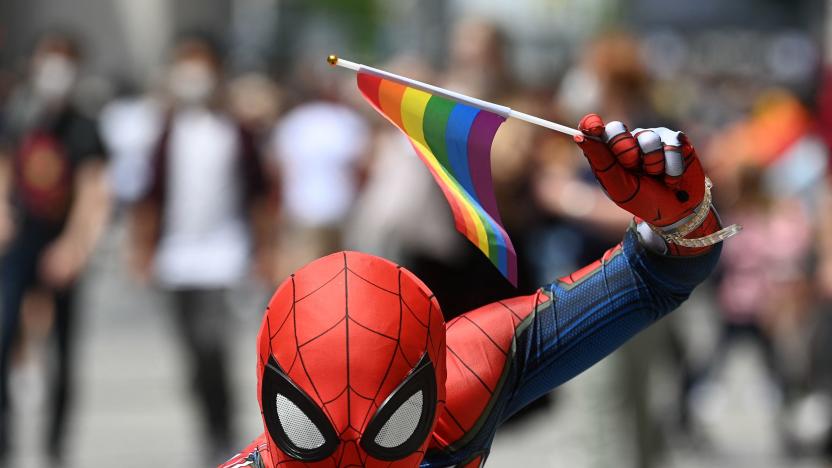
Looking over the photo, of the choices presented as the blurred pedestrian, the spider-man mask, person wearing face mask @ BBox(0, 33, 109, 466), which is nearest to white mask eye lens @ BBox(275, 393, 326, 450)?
the spider-man mask

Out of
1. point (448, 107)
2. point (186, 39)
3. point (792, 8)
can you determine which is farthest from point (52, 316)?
point (792, 8)

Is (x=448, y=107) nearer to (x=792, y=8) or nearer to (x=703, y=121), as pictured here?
(x=703, y=121)

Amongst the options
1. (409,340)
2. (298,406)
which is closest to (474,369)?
(409,340)

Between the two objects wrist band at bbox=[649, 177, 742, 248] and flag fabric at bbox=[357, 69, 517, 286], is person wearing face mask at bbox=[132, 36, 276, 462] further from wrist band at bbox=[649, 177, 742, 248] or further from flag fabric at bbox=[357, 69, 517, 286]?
wrist band at bbox=[649, 177, 742, 248]

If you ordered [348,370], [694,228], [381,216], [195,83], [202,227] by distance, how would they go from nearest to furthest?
1. [348,370]
2. [694,228]
3. [381,216]
4. [202,227]
5. [195,83]

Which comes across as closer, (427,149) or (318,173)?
(427,149)

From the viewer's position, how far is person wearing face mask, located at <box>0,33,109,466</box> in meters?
7.26

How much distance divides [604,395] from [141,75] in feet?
74.0

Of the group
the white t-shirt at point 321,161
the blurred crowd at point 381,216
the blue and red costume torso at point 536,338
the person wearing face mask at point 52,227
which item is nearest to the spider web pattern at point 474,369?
the blue and red costume torso at point 536,338

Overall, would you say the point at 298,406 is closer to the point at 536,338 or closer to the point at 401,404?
the point at 401,404

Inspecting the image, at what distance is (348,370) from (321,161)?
7326 millimetres

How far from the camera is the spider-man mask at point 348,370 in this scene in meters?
2.28

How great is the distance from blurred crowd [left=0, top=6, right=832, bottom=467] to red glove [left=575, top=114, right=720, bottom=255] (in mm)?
3187

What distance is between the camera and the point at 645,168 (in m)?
2.28
